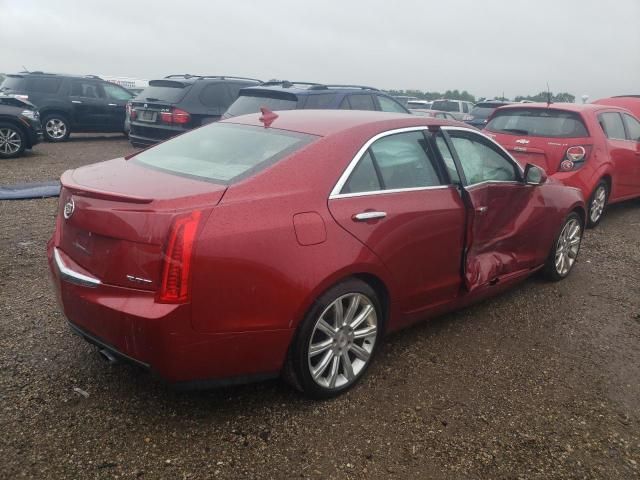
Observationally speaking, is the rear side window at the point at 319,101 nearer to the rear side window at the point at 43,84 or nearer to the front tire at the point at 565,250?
the front tire at the point at 565,250

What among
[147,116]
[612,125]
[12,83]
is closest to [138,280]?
[612,125]

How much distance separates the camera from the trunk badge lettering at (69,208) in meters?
2.74

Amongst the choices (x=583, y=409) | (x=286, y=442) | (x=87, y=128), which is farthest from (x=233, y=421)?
(x=87, y=128)

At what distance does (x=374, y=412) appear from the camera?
9.69 feet

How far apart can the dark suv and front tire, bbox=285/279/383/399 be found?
14.7 ft

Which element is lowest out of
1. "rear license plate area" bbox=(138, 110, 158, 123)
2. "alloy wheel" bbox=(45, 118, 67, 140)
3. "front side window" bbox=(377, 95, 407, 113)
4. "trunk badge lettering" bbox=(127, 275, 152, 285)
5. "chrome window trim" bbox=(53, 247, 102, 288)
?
"alloy wheel" bbox=(45, 118, 67, 140)

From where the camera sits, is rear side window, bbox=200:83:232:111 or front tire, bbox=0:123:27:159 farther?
front tire, bbox=0:123:27:159

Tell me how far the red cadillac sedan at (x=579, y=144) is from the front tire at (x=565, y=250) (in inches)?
64.8

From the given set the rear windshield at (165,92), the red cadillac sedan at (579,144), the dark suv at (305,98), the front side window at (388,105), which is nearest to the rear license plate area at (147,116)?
the rear windshield at (165,92)

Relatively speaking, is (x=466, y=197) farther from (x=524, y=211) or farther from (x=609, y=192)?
(x=609, y=192)

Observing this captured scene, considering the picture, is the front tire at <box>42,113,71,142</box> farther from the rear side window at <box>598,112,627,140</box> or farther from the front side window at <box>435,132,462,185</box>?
the front side window at <box>435,132,462,185</box>

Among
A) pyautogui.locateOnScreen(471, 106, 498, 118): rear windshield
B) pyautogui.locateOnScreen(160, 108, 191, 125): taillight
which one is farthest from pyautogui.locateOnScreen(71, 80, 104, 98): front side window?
pyautogui.locateOnScreen(471, 106, 498, 118): rear windshield

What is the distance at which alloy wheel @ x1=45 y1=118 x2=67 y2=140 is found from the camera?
13.6 metres

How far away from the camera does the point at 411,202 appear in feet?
10.8
